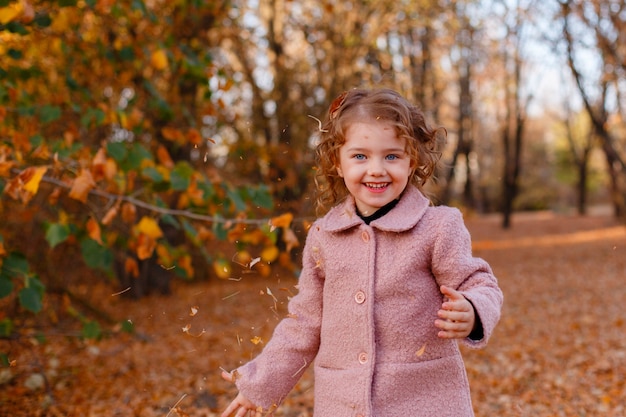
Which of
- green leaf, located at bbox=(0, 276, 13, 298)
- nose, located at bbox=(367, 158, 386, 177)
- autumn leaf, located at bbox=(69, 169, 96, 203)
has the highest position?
nose, located at bbox=(367, 158, 386, 177)

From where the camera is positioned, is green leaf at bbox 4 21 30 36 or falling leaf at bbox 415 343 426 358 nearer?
falling leaf at bbox 415 343 426 358

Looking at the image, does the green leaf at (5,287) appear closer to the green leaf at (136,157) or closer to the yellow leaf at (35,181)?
the yellow leaf at (35,181)

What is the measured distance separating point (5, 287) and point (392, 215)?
1.95 m

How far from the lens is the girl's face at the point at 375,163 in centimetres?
189

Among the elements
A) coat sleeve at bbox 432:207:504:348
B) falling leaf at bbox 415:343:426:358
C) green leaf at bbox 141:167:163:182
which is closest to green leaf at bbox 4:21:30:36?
green leaf at bbox 141:167:163:182

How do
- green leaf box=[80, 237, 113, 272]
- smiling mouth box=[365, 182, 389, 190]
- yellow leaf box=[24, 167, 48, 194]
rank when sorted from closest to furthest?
smiling mouth box=[365, 182, 389, 190] → yellow leaf box=[24, 167, 48, 194] → green leaf box=[80, 237, 113, 272]

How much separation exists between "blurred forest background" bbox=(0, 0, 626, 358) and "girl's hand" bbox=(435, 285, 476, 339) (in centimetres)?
76

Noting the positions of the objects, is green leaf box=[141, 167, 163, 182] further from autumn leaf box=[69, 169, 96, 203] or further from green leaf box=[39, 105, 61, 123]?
green leaf box=[39, 105, 61, 123]

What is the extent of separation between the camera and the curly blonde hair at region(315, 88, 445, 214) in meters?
1.90

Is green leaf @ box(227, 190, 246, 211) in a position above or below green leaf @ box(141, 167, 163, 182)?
below

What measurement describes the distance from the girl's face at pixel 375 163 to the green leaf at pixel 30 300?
5.85 feet

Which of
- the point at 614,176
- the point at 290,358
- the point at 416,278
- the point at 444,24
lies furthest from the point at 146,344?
the point at 614,176

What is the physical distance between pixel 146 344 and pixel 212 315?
1762 millimetres

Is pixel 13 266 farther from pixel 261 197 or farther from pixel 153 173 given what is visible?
pixel 261 197
